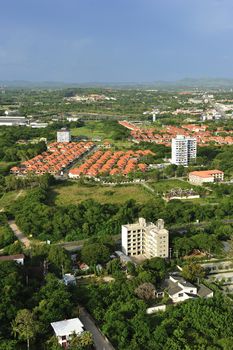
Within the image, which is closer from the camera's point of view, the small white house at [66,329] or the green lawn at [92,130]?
the small white house at [66,329]

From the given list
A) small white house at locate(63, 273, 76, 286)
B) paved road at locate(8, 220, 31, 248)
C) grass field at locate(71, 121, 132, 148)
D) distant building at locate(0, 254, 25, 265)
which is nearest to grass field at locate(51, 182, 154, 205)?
paved road at locate(8, 220, 31, 248)

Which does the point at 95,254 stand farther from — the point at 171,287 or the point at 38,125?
the point at 38,125

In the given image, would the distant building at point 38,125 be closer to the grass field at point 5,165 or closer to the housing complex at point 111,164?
the grass field at point 5,165

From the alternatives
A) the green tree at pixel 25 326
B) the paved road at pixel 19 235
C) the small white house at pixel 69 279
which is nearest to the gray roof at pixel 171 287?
the small white house at pixel 69 279

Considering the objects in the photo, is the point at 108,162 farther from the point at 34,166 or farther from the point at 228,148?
the point at 228,148

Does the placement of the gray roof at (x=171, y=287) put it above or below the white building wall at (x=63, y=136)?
below

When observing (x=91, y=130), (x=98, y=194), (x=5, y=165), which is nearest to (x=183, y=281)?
(x=98, y=194)

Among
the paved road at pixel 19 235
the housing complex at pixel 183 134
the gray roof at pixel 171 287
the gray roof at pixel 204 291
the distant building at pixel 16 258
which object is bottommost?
the paved road at pixel 19 235
